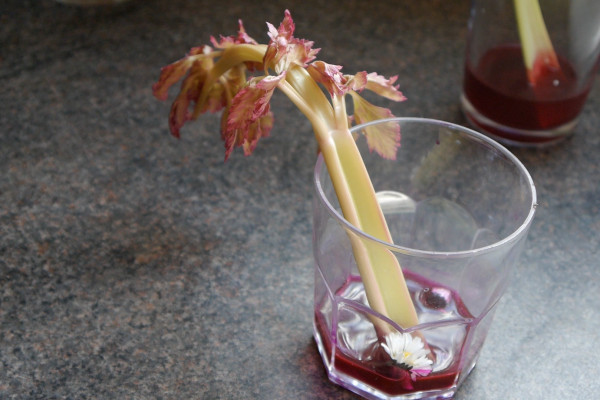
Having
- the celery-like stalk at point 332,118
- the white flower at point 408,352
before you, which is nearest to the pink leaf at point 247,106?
the celery-like stalk at point 332,118

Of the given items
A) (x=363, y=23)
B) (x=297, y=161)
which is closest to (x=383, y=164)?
(x=297, y=161)

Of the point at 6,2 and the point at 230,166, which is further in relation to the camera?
the point at 6,2

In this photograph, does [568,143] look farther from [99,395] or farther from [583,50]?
[99,395]

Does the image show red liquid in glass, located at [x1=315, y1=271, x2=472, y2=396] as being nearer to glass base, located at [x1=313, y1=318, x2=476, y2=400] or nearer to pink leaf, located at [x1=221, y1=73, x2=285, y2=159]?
glass base, located at [x1=313, y1=318, x2=476, y2=400]

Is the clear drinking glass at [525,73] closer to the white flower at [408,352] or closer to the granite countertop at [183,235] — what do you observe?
the granite countertop at [183,235]

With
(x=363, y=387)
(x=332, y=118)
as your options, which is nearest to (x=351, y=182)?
(x=332, y=118)
